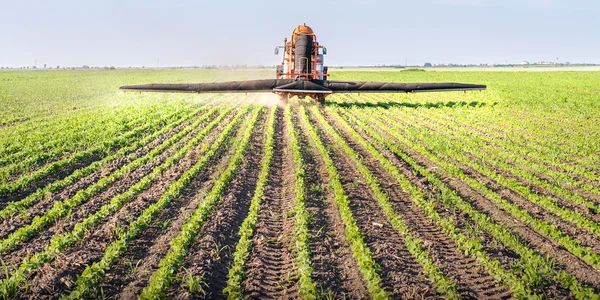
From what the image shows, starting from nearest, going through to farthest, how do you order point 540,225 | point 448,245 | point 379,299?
point 379,299
point 448,245
point 540,225

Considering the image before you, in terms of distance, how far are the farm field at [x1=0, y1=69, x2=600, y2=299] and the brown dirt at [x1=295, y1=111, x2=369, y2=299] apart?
0.03 m

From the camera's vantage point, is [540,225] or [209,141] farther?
[209,141]

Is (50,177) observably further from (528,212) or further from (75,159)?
(528,212)

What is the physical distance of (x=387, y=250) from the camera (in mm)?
6480

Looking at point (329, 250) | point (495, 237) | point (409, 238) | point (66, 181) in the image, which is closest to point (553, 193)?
point (495, 237)

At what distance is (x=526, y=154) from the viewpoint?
1303 centimetres

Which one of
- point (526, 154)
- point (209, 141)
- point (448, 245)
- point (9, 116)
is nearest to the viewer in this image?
point (448, 245)

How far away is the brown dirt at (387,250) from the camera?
555 centimetres

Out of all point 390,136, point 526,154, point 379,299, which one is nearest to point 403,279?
point 379,299

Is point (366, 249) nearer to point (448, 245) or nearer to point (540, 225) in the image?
point (448, 245)

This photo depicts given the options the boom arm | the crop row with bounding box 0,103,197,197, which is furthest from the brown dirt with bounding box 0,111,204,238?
the boom arm

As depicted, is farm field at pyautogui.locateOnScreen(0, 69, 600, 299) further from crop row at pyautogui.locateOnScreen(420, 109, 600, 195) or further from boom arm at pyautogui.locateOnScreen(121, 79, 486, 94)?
boom arm at pyautogui.locateOnScreen(121, 79, 486, 94)

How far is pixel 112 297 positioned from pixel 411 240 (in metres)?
3.62

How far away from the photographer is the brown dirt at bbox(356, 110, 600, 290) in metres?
6.05
